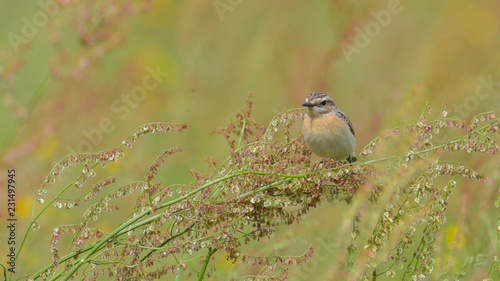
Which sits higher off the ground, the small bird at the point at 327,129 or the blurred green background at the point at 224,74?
the blurred green background at the point at 224,74

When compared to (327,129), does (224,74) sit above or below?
above

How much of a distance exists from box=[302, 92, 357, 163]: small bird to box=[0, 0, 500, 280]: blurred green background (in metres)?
0.12

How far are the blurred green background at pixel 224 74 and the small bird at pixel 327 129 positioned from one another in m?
0.12

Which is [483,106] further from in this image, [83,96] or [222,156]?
[83,96]

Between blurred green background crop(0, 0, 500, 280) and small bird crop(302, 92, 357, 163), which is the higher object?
blurred green background crop(0, 0, 500, 280)

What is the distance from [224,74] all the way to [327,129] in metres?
1.47

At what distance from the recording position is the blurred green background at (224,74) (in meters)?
4.68

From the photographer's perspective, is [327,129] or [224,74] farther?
[224,74]

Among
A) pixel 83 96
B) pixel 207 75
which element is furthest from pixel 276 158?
pixel 207 75

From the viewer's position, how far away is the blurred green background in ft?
15.3

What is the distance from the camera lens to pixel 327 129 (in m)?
4.81

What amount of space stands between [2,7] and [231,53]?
2.18 meters

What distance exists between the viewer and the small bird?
15.3ft

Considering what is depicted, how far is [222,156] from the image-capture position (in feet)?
18.7
